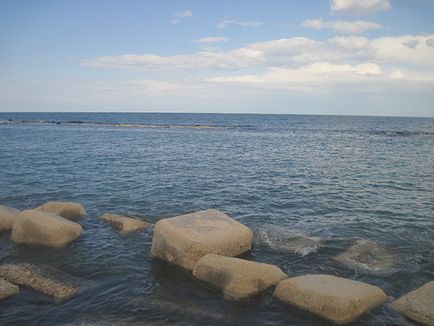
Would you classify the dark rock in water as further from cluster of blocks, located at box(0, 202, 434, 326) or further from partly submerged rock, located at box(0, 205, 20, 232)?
partly submerged rock, located at box(0, 205, 20, 232)

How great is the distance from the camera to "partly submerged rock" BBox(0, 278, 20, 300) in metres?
9.66

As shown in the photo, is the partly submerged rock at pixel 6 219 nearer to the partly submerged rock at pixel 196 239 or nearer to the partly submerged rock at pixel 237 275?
the partly submerged rock at pixel 196 239

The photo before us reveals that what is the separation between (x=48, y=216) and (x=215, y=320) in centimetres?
793

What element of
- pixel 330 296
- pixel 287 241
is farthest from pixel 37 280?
pixel 287 241

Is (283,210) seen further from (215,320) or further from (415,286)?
(215,320)

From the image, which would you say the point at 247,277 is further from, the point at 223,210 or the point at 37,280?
the point at 223,210

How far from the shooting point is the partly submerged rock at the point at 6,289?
966 centimetres

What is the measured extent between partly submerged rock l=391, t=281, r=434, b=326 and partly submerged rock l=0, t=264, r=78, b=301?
27.5 feet

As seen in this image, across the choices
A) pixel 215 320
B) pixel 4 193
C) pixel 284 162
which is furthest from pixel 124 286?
pixel 284 162

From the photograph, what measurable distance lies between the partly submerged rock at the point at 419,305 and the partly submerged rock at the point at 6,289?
966 cm

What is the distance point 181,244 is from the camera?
11500 mm

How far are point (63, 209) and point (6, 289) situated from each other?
681cm

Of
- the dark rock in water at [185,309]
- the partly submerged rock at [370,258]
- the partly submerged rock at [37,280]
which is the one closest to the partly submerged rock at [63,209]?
the partly submerged rock at [37,280]

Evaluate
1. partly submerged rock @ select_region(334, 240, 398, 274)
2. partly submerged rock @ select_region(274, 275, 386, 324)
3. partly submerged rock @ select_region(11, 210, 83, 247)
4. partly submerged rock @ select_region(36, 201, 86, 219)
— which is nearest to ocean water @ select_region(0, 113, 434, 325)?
partly submerged rock @ select_region(334, 240, 398, 274)
